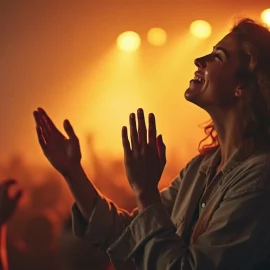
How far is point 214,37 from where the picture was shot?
72.0 inches

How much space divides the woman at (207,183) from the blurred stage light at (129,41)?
28.7 inches

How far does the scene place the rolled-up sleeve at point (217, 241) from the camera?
0.75 metres

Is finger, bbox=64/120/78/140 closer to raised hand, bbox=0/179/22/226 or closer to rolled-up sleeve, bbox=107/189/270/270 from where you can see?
rolled-up sleeve, bbox=107/189/270/270

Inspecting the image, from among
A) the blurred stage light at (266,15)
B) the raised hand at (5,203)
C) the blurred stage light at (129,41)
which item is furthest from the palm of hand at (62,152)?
the blurred stage light at (266,15)

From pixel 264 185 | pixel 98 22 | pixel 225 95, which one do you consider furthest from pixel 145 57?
pixel 264 185

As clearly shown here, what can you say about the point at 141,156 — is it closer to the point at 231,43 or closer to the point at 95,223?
the point at 95,223

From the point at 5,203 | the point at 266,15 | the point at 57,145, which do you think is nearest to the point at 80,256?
the point at 5,203

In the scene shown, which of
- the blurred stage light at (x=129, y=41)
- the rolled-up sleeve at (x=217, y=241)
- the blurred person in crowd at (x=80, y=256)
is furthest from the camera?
the blurred stage light at (x=129, y=41)

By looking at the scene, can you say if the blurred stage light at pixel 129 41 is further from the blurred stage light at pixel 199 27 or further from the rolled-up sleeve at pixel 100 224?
the rolled-up sleeve at pixel 100 224

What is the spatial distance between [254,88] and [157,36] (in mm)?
885

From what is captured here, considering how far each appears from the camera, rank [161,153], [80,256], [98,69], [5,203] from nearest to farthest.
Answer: [161,153], [5,203], [80,256], [98,69]

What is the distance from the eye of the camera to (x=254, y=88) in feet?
3.15

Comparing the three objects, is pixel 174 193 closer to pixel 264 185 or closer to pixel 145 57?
pixel 264 185

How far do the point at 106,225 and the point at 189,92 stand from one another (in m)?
0.31
